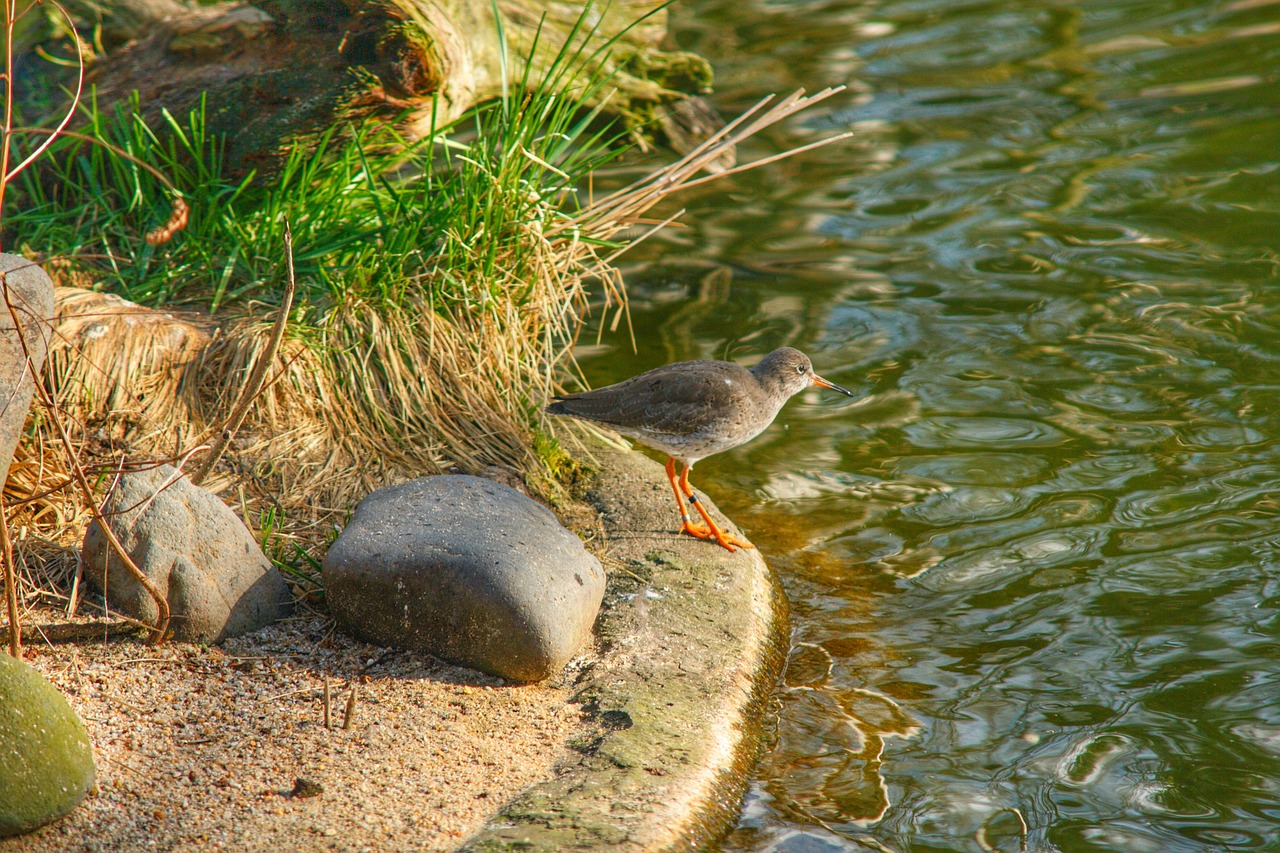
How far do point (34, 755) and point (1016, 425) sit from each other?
4.97m

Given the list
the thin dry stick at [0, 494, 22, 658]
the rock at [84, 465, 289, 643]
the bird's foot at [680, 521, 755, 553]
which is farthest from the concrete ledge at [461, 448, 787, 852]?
the thin dry stick at [0, 494, 22, 658]

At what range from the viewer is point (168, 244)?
593 cm

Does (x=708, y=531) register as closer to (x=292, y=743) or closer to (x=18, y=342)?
(x=292, y=743)

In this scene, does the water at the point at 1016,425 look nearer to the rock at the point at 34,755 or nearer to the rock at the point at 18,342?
the rock at the point at 34,755

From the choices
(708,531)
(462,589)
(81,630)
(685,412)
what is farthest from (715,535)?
(81,630)

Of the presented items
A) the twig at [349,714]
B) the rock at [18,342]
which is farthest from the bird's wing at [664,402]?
the rock at [18,342]

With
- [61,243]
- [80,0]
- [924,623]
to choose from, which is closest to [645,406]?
[924,623]

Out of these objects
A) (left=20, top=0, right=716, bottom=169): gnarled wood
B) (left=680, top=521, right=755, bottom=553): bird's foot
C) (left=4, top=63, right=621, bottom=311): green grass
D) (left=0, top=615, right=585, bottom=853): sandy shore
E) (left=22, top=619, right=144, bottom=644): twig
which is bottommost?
(left=680, top=521, right=755, bottom=553): bird's foot

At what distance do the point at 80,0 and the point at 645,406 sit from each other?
541 cm

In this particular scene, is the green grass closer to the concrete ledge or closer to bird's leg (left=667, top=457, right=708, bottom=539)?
bird's leg (left=667, top=457, right=708, bottom=539)

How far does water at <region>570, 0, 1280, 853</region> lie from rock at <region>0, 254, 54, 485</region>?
8.96 ft

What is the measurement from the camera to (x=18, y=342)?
13.2 ft

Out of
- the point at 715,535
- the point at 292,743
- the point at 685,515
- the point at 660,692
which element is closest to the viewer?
the point at 292,743

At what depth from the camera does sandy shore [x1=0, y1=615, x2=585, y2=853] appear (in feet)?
10.7
